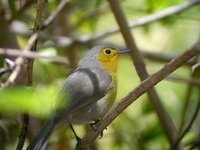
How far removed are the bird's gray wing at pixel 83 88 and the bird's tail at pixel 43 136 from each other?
0.17 metres

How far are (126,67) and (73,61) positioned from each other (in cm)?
111

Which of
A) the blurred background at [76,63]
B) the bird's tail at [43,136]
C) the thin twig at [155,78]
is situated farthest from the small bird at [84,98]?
the thin twig at [155,78]

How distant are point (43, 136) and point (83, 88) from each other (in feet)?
1.98

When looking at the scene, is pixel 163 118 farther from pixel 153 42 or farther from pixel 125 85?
pixel 153 42

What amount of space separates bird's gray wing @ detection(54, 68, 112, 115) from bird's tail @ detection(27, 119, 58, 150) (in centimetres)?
17

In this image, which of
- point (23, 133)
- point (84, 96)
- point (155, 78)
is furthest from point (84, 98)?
point (155, 78)

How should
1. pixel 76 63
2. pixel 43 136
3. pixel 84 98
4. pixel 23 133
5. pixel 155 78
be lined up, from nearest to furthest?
pixel 155 78 < pixel 23 133 < pixel 43 136 < pixel 84 98 < pixel 76 63

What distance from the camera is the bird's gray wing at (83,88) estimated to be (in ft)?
9.50

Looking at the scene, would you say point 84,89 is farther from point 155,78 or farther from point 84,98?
point 155,78

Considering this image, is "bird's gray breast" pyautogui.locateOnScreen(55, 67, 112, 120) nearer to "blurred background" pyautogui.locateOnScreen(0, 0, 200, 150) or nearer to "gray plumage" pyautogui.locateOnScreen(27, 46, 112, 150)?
"gray plumage" pyautogui.locateOnScreen(27, 46, 112, 150)

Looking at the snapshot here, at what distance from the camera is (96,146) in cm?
382

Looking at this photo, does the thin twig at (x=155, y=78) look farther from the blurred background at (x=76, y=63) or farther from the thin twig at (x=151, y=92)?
the blurred background at (x=76, y=63)

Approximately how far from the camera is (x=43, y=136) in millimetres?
2514

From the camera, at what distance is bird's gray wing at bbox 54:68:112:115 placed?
2.89m
